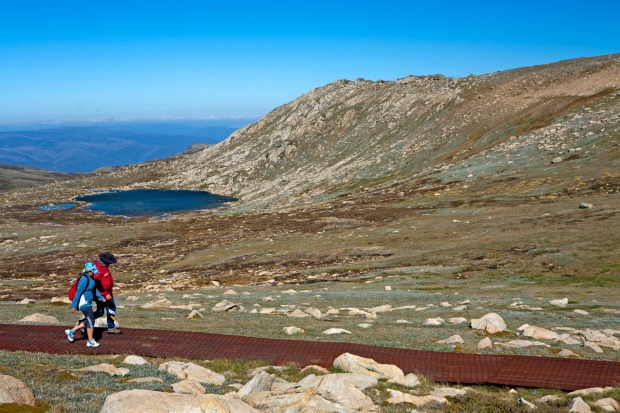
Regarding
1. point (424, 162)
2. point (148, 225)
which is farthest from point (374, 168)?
point (148, 225)

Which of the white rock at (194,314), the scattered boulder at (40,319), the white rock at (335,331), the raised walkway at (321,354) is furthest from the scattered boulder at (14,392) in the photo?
the white rock at (194,314)

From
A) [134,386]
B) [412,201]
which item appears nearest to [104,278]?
[134,386]

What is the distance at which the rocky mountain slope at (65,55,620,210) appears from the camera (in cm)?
8044

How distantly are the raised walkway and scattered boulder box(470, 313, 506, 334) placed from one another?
4.44m

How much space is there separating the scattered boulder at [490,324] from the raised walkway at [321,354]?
4436mm

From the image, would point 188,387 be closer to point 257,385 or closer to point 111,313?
point 257,385

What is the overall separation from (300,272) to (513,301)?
21670mm

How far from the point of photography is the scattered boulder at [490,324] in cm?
2259

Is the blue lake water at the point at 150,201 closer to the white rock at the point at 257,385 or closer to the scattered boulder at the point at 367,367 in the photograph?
the scattered boulder at the point at 367,367

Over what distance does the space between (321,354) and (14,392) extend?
32.8 ft

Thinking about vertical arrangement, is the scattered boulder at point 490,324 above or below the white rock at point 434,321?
above

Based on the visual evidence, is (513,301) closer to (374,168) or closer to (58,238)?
(58,238)

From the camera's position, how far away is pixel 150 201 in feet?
501

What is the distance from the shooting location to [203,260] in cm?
5784
